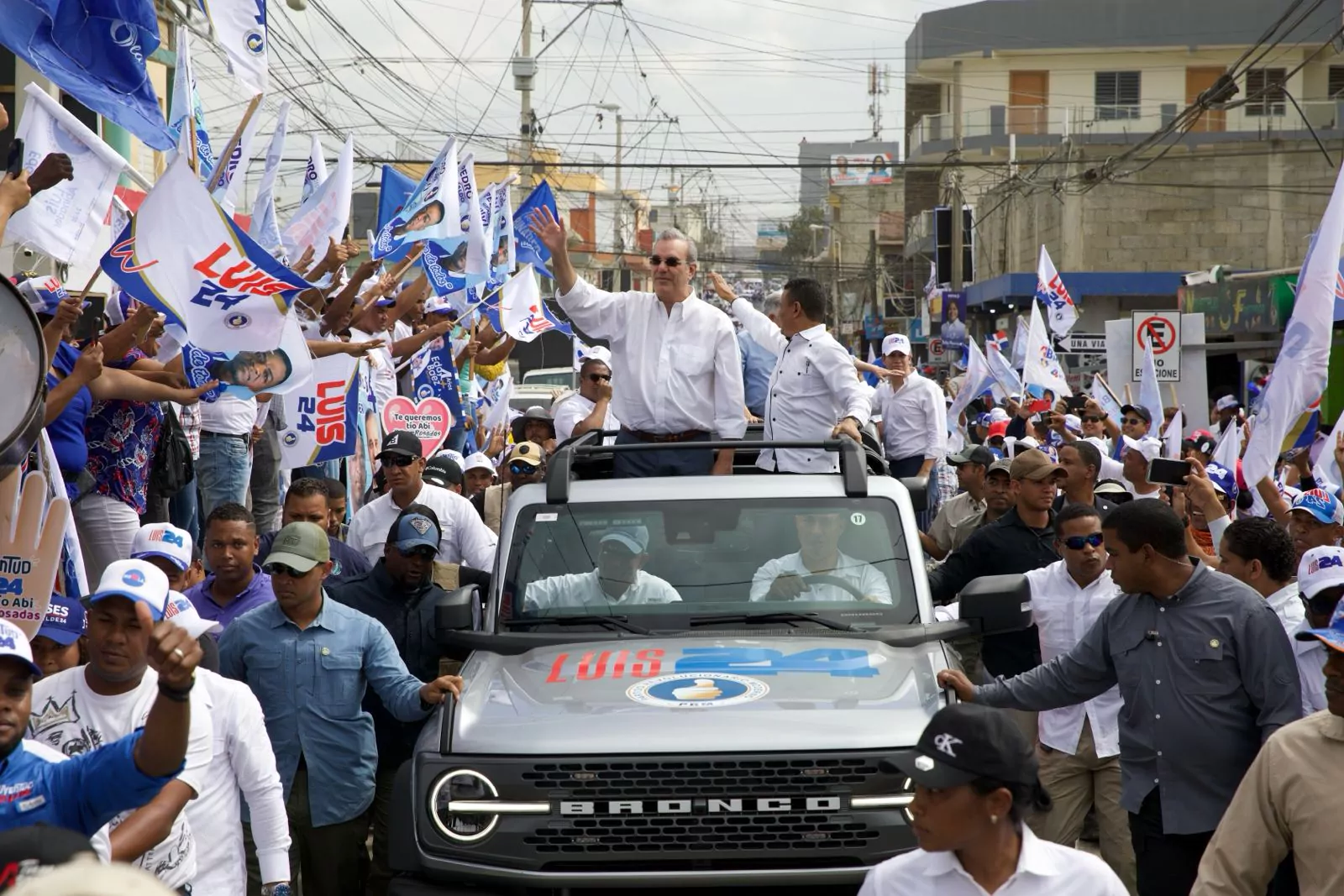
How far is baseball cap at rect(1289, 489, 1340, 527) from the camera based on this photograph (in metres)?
7.82

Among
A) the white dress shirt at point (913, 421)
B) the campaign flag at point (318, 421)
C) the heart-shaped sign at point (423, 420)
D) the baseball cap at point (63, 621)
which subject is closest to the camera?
the baseball cap at point (63, 621)

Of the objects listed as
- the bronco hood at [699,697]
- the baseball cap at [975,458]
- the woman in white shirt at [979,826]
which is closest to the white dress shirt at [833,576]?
the bronco hood at [699,697]

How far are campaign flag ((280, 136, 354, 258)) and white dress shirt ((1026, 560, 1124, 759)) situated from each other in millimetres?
7063

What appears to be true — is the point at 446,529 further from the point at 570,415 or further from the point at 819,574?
the point at 570,415

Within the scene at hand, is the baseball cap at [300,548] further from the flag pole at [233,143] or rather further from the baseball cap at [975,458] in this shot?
the baseball cap at [975,458]

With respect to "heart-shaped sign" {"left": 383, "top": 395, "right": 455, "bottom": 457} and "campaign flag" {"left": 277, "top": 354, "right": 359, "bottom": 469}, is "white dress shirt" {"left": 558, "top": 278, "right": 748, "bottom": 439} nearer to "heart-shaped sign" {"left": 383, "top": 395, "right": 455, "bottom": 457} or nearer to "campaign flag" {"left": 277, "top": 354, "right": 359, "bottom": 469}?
"campaign flag" {"left": 277, "top": 354, "right": 359, "bottom": 469}

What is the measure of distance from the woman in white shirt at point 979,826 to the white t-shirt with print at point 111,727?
222 cm

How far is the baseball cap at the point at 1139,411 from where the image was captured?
1703 centimetres

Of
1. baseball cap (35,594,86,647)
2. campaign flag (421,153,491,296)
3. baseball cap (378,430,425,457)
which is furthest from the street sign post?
baseball cap (35,594,86,647)

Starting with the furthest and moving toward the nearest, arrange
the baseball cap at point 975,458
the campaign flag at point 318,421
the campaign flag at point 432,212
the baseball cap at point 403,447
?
the campaign flag at point 432,212
the campaign flag at point 318,421
the baseball cap at point 975,458
the baseball cap at point 403,447

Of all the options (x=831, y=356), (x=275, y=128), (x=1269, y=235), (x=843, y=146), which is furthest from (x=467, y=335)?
(x=843, y=146)

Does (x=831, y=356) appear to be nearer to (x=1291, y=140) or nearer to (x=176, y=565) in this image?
(x=176, y=565)

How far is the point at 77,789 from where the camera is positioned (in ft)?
13.1

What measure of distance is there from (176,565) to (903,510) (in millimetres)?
2800
